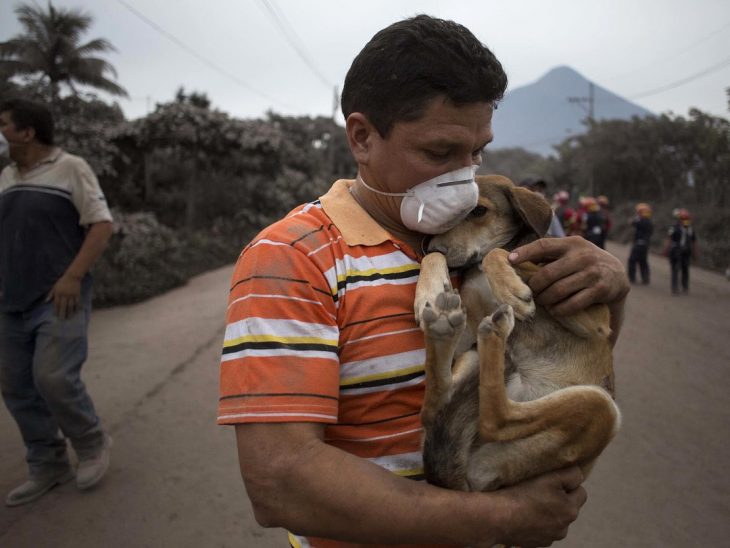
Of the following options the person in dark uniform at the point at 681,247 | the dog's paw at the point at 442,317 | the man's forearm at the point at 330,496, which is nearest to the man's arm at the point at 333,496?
the man's forearm at the point at 330,496

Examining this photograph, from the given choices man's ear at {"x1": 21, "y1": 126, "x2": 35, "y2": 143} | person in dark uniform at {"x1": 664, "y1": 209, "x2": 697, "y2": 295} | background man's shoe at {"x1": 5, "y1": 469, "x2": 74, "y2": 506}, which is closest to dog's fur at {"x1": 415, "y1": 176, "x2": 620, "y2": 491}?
man's ear at {"x1": 21, "y1": 126, "x2": 35, "y2": 143}

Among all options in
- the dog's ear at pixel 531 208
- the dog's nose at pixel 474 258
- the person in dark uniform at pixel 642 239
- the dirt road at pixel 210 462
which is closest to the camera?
the dog's nose at pixel 474 258

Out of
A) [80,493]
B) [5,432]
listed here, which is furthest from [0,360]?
[5,432]

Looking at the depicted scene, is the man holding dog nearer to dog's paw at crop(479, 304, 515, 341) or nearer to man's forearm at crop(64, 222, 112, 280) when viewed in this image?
dog's paw at crop(479, 304, 515, 341)

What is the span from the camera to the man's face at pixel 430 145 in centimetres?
150

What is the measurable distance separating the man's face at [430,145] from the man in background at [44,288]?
3170 millimetres

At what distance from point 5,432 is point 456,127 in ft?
18.1

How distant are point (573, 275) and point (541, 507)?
69 centimetres

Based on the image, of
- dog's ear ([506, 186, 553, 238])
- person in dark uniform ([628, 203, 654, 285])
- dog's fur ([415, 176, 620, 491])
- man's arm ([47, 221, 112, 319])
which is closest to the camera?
dog's fur ([415, 176, 620, 491])

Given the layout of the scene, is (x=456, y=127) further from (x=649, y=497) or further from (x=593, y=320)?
(x=649, y=497)

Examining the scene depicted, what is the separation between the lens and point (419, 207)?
1.67 metres

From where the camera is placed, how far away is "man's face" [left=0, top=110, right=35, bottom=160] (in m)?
3.98

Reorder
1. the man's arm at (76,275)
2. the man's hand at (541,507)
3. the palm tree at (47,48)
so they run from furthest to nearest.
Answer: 1. the palm tree at (47,48)
2. the man's arm at (76,275)
3. the man's hand at (541,507)

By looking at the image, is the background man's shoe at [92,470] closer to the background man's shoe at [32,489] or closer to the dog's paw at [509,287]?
the background man's shoe at [32,489]
